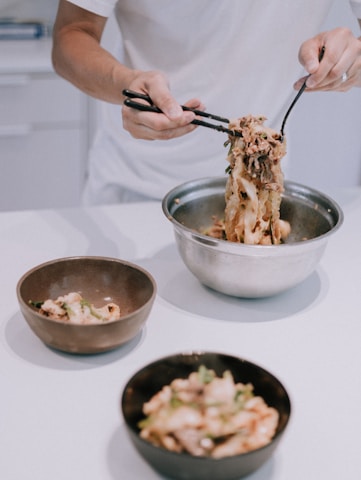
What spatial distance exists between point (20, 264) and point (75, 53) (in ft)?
2.11

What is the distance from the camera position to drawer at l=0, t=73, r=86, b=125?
117 inches

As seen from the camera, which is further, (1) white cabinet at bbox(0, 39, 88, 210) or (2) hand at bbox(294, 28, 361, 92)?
(1) white cabinet at bbox(0, 39, 88, 210)

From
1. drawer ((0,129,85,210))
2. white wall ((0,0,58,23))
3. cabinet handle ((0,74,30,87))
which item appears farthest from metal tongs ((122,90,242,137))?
white wall ((0,0,58,23))

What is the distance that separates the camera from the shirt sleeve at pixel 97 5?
5.53ft

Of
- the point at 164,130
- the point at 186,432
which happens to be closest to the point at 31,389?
the point at 186,432

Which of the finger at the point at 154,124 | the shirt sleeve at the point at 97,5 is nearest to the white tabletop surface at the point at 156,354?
the finger at the point at 154,124

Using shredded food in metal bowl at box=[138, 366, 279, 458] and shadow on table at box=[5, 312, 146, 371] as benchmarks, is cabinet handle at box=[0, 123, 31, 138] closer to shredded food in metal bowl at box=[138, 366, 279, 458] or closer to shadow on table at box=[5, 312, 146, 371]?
shadow on table at box=[5, 312, 146, 371]

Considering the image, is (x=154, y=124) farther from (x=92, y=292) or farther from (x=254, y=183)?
(x=92, y=292)

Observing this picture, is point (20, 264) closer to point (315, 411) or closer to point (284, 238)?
point (284, 238)

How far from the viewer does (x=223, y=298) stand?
1332 mm

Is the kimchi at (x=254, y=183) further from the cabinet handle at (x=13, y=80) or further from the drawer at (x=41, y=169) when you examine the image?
the drawer at (x=41, y=169)

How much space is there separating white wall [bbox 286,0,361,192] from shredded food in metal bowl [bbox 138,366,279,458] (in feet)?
7.64

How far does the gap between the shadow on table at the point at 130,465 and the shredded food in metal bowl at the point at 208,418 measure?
0.26ft

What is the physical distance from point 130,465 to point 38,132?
8.05ft
